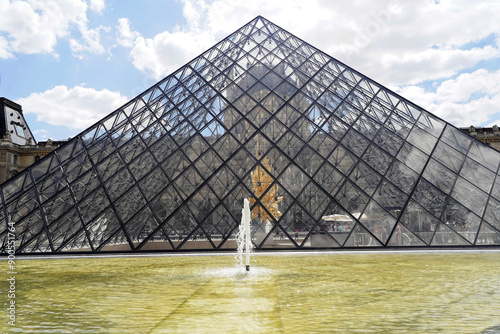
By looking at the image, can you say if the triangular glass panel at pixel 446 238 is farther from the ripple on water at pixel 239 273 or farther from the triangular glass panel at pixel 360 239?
the ripple on water at pixel 239 273

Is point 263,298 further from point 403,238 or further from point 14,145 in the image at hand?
point 14,145

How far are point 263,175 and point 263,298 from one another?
11.0 meters

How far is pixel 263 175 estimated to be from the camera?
17.1m

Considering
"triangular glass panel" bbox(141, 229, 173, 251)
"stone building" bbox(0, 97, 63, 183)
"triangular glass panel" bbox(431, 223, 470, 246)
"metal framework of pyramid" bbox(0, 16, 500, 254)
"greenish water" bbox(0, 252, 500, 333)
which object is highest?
"stone building" bbox(0, 97, 63, 183)

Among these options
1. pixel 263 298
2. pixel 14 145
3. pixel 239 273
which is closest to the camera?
pixel 263 298

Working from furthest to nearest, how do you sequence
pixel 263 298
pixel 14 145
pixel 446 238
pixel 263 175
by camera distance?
pixel 14 145 < pixel 263 175 < pixel 446 238 < pixel 263 298

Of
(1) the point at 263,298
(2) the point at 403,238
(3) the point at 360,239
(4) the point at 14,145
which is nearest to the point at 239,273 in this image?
(1) the point at 263,298

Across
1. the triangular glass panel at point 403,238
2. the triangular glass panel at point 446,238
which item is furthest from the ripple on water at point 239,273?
the triangular glass panel at point 446,238

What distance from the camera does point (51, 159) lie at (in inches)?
683

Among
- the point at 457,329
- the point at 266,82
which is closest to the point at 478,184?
the point at 266,82

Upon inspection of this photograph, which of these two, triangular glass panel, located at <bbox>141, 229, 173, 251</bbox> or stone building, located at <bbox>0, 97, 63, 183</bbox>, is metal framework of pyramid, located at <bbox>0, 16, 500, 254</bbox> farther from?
stone building, located at <bbox>0, 97, 63, 183</bbox>

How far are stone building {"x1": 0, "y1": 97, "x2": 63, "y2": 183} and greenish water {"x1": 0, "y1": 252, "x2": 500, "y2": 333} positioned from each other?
5575 centimetres

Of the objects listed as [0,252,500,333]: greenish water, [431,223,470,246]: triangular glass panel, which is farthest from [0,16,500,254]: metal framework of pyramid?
[0,252,500,333]: greenish water

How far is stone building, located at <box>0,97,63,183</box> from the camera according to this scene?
57.6 meters
